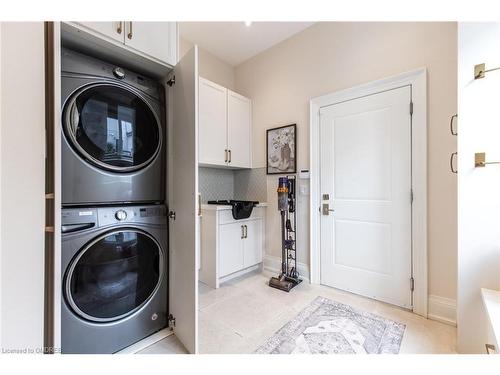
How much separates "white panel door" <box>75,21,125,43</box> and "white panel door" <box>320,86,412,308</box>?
192 cm

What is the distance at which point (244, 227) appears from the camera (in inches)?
102

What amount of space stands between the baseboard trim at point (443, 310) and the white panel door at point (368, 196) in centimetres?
16

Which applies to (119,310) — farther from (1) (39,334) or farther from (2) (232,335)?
(2) (232,335)

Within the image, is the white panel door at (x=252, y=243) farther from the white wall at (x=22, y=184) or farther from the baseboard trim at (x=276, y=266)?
the white wall at (x=22, y=184)

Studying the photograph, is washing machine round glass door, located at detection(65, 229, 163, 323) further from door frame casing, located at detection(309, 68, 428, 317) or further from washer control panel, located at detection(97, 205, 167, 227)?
door frame casing, located at detection(309, 68, 428, 317)

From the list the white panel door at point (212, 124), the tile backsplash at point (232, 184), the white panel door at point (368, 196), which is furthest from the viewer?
the tile backsplash at point (232, 184)

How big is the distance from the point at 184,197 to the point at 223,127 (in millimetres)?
1579

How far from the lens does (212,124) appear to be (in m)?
2.56

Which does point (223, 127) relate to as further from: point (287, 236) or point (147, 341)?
point (147, 341)

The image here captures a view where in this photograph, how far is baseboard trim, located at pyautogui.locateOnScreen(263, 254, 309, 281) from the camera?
247cm

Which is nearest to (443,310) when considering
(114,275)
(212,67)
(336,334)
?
(336,334)

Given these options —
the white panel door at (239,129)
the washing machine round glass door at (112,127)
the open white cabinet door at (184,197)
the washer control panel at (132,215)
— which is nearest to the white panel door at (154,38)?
the open white cabinet door at (184,197)

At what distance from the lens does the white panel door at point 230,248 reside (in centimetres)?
235

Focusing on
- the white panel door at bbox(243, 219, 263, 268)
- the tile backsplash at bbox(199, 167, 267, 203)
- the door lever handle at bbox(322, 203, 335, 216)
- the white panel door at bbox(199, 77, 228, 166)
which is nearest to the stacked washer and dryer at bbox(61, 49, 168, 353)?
the white panel door at bbox(199, 77, 228, 166)
